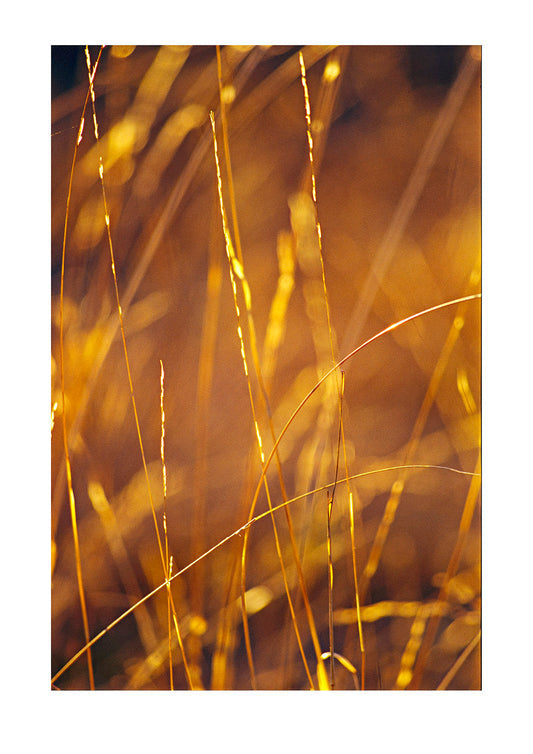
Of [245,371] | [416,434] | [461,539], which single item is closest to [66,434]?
[245,371]

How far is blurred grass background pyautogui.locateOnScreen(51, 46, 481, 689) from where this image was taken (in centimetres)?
102

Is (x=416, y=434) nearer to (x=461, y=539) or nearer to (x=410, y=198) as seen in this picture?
(x=461, y=539)

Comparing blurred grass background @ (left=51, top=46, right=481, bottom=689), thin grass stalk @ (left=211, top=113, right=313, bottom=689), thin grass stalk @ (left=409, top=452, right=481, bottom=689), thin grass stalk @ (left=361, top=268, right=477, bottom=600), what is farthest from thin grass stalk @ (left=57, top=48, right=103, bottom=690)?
thin grass stalk @ (left=409, top=452, right=481, bottom=689)

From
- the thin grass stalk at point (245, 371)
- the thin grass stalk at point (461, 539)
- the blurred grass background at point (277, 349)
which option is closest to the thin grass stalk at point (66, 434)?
the blurred grass background at point (277, 349)

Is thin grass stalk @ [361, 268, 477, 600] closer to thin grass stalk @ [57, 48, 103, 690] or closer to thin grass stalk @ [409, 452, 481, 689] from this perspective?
thin grass stalk @ [409, 452, 481, 689]

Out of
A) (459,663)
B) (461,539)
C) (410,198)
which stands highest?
(410,198)

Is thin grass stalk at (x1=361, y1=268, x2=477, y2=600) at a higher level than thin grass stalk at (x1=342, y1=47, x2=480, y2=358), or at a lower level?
lower

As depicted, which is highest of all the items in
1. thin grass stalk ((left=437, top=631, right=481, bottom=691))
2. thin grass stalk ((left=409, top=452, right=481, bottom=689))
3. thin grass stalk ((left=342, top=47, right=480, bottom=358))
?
thin grass stalk ((left=342, top=47, right=480, bottom=358))

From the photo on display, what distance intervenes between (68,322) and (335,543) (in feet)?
2.11

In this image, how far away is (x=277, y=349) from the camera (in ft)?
3.35

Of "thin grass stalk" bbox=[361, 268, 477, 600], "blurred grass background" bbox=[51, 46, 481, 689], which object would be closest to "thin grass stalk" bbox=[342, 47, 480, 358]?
"blurred grass background" bbox=[51, 46, 481, 689]
